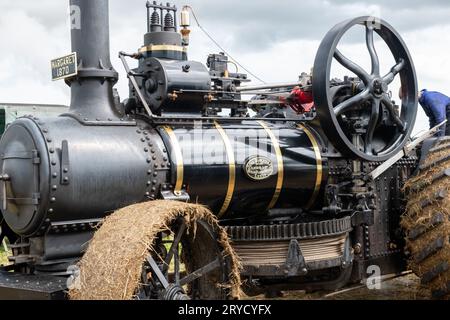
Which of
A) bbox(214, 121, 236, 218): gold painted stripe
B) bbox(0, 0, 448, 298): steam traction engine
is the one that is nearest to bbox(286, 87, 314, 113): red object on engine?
bbox(0, 0, 448, 298): steam traction engine

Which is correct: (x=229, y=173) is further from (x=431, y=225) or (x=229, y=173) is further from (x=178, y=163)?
(x=431, y=225)

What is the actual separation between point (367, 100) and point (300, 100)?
849 mm

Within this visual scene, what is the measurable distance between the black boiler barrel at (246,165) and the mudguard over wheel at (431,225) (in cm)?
84

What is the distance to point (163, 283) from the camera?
3.60 metres

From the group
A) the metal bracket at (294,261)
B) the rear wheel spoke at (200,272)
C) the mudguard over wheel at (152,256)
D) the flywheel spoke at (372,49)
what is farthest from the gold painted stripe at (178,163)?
the flywheel spoke at (372,49)

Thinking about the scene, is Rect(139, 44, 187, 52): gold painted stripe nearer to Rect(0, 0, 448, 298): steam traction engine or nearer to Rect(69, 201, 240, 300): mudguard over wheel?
Rect(0, 0, 448, 298): steam traction engine

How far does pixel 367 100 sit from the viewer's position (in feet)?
17.0

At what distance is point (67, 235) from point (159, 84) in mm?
1331

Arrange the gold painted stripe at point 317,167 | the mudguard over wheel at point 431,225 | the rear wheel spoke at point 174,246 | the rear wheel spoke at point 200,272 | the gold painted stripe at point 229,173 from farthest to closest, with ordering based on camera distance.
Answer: the gold painted stripe at point 317,167, the mudguard over wheel at point 431,225, the gold painted stripe at point 229,173, the rear wheel spoke at point 200,272, the rear wheel spoke at point 174,246

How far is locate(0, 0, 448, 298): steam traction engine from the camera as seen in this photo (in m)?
4.02

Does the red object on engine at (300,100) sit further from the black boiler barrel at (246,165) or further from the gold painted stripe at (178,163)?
the gold painted stripe at (178,163)

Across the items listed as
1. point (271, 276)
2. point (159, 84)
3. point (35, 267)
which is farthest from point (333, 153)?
point (35, 267)

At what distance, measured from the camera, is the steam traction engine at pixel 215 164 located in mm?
4023

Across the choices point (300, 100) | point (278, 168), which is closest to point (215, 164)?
point (278, 168)
